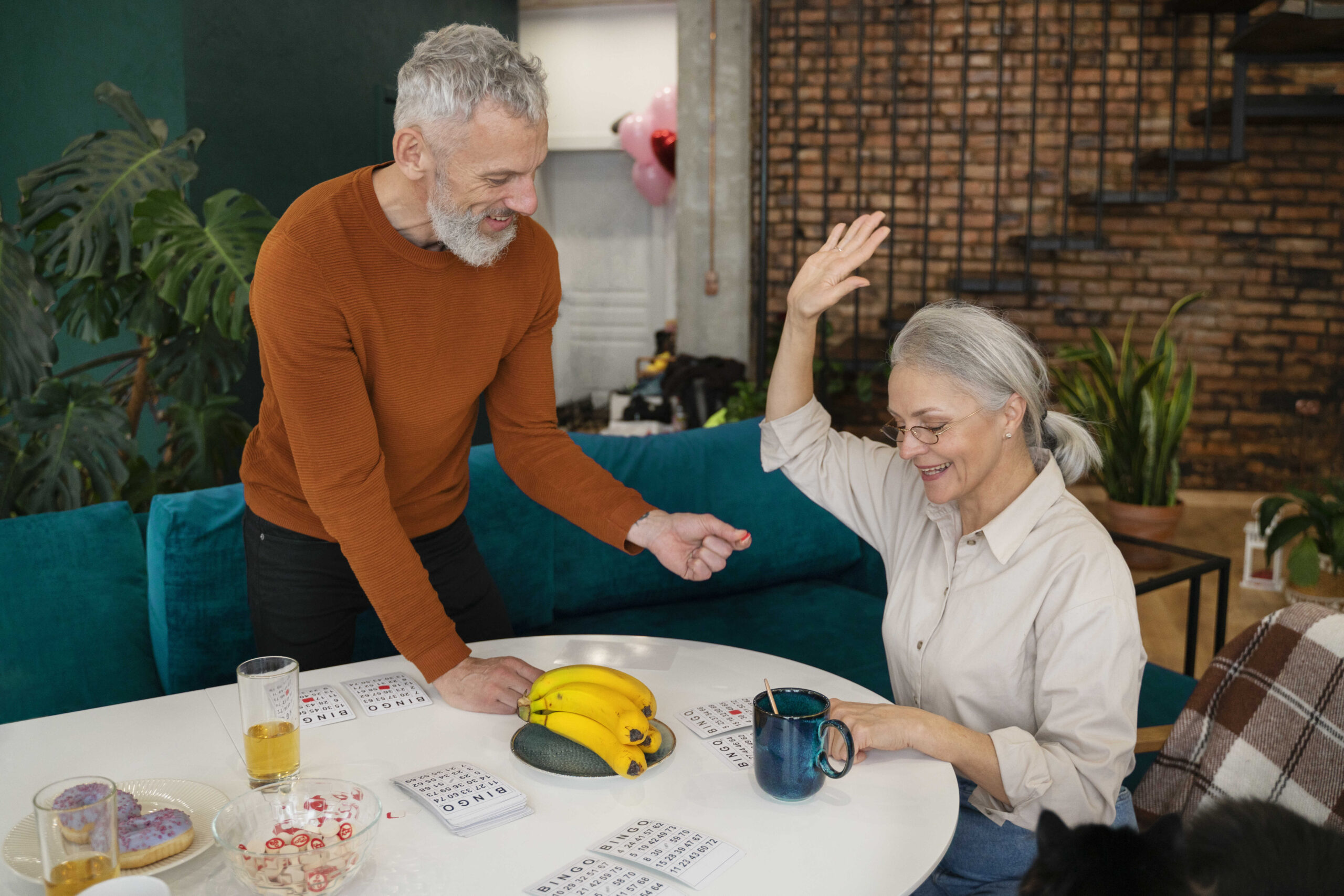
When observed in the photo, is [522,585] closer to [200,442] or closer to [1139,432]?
[200,442]

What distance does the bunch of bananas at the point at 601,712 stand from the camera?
3.72 feet

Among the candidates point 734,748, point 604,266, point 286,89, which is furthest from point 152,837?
point 604,266

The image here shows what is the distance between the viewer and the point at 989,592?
1.37 meters

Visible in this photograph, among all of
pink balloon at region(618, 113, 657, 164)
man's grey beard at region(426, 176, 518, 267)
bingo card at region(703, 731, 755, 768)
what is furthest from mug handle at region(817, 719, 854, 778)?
pink balloon at region(618, 113, 657, 164)

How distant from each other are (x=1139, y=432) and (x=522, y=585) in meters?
3.00

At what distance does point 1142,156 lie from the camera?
505 centimetres

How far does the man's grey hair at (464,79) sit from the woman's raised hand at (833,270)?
453 millimetres

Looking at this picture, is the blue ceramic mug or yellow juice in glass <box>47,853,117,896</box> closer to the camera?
yellow juice in glass <box>47,853,117,896</box>

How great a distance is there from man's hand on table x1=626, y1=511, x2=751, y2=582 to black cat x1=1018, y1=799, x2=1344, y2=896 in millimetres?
757

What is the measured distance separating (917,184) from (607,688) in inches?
188

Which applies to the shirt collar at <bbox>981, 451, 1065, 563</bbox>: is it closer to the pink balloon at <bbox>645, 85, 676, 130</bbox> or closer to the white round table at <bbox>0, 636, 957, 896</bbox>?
the white round table at <bbox>0, 636, 957, 896</bbox>

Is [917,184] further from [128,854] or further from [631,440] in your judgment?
[128,854]

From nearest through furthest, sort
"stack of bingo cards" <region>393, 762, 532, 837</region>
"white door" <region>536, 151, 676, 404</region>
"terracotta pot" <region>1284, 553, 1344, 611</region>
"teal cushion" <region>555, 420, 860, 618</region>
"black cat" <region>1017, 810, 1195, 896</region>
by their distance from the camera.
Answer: "black cat" <region>1017, 810, 1195, 896</region>, "stack of bingo cards" <region>393, 762, 532, 837</region>, "teal cushion" <region>555, 420, 860, 618</region>, "terracotta pot" <region>1284, 553, 1344, 611</region>, "white door" <region>536, 151, 676, 404</region>

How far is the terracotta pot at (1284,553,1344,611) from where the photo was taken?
3645mm
